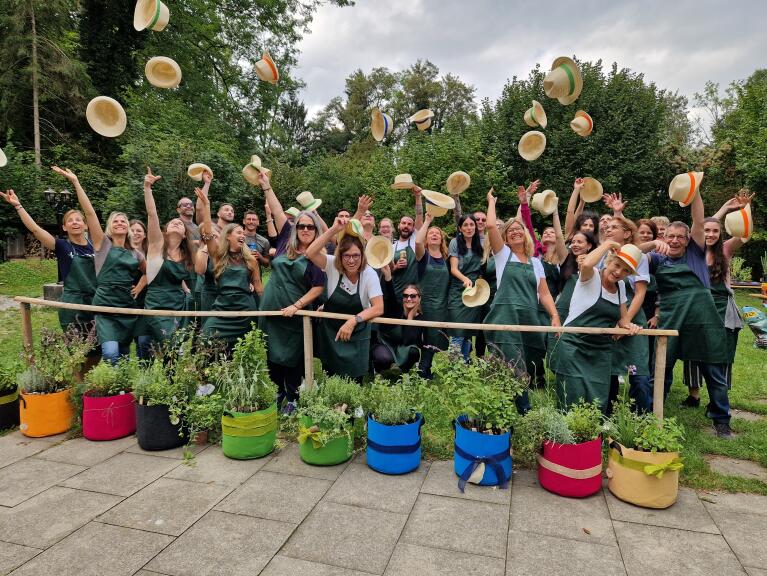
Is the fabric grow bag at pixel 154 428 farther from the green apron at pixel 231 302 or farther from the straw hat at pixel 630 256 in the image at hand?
the straw hat at pixel 630 256

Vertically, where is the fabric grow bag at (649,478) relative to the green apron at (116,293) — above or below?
below

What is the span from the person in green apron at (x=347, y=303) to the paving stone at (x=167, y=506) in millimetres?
1499

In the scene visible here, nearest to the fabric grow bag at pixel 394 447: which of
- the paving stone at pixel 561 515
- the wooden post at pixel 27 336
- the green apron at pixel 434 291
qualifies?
the paving stone at pixel 561 515

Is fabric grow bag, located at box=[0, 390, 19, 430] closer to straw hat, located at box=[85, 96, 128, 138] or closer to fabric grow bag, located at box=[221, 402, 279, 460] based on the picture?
Result: fabric grow bag, located at box=[221, 402, 279, 460]

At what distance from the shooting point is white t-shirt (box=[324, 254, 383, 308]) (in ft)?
13.9

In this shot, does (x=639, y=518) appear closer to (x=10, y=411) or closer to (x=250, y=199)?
(x=10, y=411)

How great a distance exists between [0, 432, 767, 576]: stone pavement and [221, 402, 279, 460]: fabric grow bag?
11 centimetres

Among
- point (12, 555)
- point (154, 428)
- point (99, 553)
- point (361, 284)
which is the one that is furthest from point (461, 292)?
point (12, 555)

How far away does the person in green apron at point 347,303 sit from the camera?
417 cm

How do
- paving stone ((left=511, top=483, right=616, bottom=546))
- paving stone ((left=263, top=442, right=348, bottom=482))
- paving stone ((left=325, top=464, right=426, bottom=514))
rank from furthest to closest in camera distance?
1. paving stone ((left=263, top=442, right=348, bottom=482))
2. paving stone ((left=325, top=464, right=426, bottom=514))
3. paving stone ((left=511, top=483, right=616, bottom=546))

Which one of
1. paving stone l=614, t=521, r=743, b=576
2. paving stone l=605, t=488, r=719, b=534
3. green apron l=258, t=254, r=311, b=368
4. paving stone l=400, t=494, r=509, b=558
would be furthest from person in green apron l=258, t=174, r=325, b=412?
paving stone l=614, t=521, r=743, b=576

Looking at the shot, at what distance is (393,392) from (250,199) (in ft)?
48.5

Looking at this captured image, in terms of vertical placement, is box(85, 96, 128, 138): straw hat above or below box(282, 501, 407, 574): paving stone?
above

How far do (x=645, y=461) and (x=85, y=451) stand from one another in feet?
13.6
